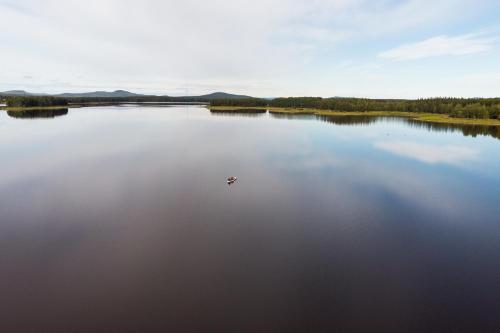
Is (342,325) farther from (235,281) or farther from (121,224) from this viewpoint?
(121,224)

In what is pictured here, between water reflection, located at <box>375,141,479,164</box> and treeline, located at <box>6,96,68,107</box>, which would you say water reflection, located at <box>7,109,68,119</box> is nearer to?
treeline, located at <box>6,96,68,107</box>

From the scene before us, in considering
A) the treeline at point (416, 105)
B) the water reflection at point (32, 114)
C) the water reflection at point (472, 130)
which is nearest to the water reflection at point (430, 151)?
the water reflection at point (472, 130)

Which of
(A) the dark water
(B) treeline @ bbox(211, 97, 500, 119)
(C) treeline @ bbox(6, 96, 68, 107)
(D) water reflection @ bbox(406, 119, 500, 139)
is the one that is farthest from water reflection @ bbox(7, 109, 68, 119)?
(D) water reflection @ bbox(406, 119, 500, 139)

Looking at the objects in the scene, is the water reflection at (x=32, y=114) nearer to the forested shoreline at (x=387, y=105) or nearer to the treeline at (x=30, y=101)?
the treeline at (x=30, y=101)

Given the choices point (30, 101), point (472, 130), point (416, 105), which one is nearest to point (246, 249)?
point (472, 130)

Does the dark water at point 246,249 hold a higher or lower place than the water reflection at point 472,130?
lower
